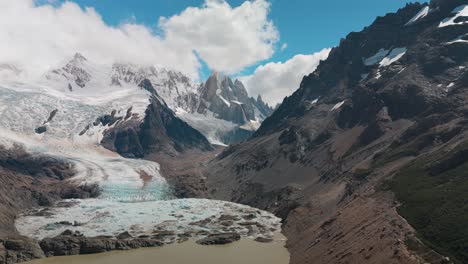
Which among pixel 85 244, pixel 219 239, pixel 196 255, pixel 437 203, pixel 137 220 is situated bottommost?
pixel 437 203

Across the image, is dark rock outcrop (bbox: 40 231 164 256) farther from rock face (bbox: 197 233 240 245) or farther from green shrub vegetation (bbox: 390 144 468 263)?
green shrub vegetation (bbox: 390 144 468 263)

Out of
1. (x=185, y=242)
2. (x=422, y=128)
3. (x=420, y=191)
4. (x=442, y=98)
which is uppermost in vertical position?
(x=442, y=98)

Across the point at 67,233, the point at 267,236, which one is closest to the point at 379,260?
the point at 267,236

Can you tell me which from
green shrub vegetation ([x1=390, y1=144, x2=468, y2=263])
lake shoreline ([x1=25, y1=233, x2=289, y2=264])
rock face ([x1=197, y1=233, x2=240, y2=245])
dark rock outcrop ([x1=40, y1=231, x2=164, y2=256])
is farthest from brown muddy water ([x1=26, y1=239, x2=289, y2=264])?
green shrub vegetation ([x1=390, y1=144, x2=468, y2=263])

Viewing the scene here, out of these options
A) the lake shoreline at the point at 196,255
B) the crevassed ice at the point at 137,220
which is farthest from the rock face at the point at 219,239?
the crevassed ice at the point at 137,220

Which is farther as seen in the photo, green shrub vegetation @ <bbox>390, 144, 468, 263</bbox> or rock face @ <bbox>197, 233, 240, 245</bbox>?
rock face @ <bbox>197, 233, 240, 245</bbox>

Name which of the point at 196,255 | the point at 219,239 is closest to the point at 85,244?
the point at 196,255

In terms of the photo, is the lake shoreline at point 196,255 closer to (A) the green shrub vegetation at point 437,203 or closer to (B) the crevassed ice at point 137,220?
(B) the crevassed ice at point 137,220

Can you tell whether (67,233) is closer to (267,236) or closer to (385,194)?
(267,236)

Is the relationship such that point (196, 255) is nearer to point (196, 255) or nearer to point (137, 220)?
point (196, 255)
